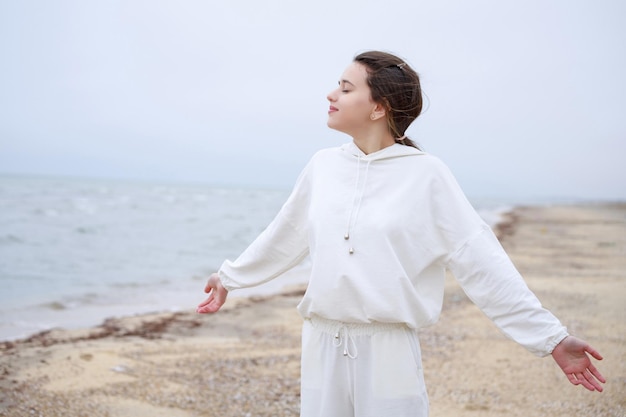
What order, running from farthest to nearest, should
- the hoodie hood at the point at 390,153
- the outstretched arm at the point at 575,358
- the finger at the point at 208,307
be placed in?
1. the finger at the point at 208,307
2. the hoodie hood at the point at 390,153
3. the outstretched arm at the point at 575,358

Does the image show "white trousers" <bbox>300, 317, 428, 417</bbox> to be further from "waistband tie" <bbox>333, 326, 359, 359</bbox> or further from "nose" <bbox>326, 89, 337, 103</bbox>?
"nose" <bbox>326, 89, 337, 103</bbox>

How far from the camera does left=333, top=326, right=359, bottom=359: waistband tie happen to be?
2.32 m

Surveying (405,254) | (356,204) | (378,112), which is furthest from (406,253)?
(378,112)

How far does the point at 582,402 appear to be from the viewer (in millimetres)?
4664

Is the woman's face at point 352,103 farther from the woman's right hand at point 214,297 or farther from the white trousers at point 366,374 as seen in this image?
the woman's right hand at point 214,297

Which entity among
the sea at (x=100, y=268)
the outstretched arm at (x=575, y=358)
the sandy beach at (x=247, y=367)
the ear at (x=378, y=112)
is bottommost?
the sea at (x=100, y=268)

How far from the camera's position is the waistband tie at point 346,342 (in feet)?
7.61

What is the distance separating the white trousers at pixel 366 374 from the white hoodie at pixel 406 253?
7 cm

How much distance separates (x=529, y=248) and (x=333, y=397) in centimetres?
1676

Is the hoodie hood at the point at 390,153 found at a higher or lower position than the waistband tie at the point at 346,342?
higher

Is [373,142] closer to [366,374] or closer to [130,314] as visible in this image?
[366,374]

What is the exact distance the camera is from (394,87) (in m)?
2.46

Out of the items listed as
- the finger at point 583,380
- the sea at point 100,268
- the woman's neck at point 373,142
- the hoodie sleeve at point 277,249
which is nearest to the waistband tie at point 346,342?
the hoodie sleeve at point 277,249

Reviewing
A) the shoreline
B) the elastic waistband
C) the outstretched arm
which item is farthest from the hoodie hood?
the shoreline
